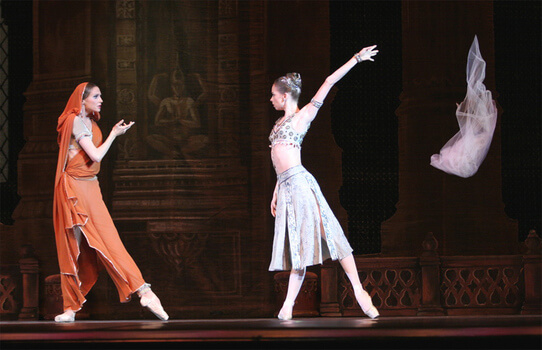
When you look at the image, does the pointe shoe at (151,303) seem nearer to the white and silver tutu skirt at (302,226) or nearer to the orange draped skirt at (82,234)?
the orange draped skirt at (82,234)

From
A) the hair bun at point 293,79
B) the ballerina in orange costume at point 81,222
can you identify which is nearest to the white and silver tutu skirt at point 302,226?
the hair bun at point 293,79

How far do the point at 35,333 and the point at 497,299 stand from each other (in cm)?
404

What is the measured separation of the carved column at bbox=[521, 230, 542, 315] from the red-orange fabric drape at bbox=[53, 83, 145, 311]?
3121mm

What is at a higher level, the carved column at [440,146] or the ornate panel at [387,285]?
the carved column at [440,146]

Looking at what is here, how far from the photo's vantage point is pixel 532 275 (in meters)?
6.90

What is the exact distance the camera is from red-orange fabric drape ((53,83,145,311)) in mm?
5891

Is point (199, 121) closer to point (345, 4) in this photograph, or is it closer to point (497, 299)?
point (345, 4)

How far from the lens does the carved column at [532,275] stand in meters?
6.85

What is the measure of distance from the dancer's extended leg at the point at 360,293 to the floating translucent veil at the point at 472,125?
1.75m

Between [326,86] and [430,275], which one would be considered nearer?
[326,86]

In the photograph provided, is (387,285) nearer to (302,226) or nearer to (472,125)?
(472,125)

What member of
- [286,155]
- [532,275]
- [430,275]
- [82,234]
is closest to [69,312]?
[82,234]

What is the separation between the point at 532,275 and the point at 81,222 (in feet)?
11.8

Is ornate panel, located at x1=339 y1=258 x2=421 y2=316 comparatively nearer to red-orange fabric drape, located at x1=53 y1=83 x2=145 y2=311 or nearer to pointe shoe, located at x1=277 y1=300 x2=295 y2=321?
pointe shoe, located at x1=277 y1=300 x2=295 y2=321
